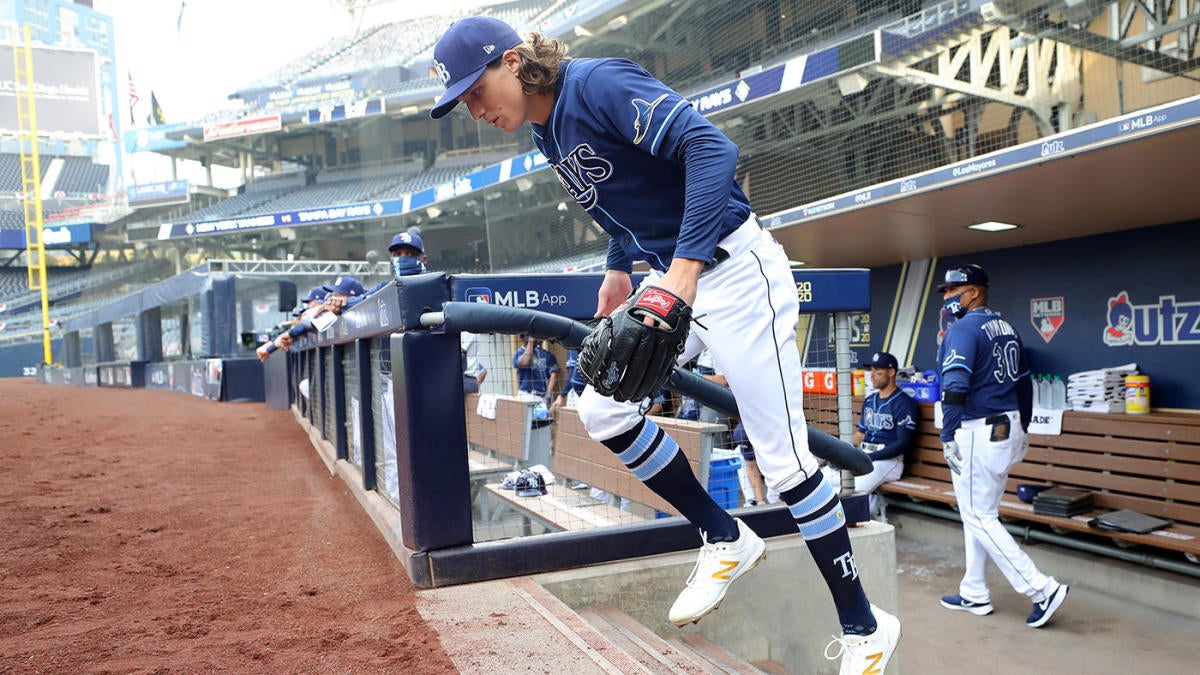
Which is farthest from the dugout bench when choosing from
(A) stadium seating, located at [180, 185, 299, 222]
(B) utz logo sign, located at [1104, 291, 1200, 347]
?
(A) stadium seating, located at [180, 185, 299, 222]

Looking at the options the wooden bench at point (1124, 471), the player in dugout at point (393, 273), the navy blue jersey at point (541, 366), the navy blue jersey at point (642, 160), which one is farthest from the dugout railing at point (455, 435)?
the navy blue jersey at point (541, 366)

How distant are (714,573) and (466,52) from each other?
1.38 m

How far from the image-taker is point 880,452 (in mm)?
6352

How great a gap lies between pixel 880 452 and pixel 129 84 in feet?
135

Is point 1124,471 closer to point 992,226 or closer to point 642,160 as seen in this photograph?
point 992,226

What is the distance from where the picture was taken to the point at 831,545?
1.83 m

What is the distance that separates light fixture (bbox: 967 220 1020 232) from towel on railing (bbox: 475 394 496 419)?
12.7ft

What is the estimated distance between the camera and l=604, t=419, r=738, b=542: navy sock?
206cm

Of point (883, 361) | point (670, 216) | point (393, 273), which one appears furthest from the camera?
point (883, 361)

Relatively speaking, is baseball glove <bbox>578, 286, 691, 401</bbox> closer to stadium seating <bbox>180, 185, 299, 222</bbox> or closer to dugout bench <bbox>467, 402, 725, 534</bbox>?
dugout bench <bbox>467, 402, 725, 534</bbox>

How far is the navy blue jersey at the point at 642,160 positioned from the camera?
5.24 ft

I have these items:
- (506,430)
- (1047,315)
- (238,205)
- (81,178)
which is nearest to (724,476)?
(506,430)

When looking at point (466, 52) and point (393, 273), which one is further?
point (393, 273)

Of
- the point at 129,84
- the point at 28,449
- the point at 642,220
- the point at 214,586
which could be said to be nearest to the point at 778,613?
the point at 642,220
